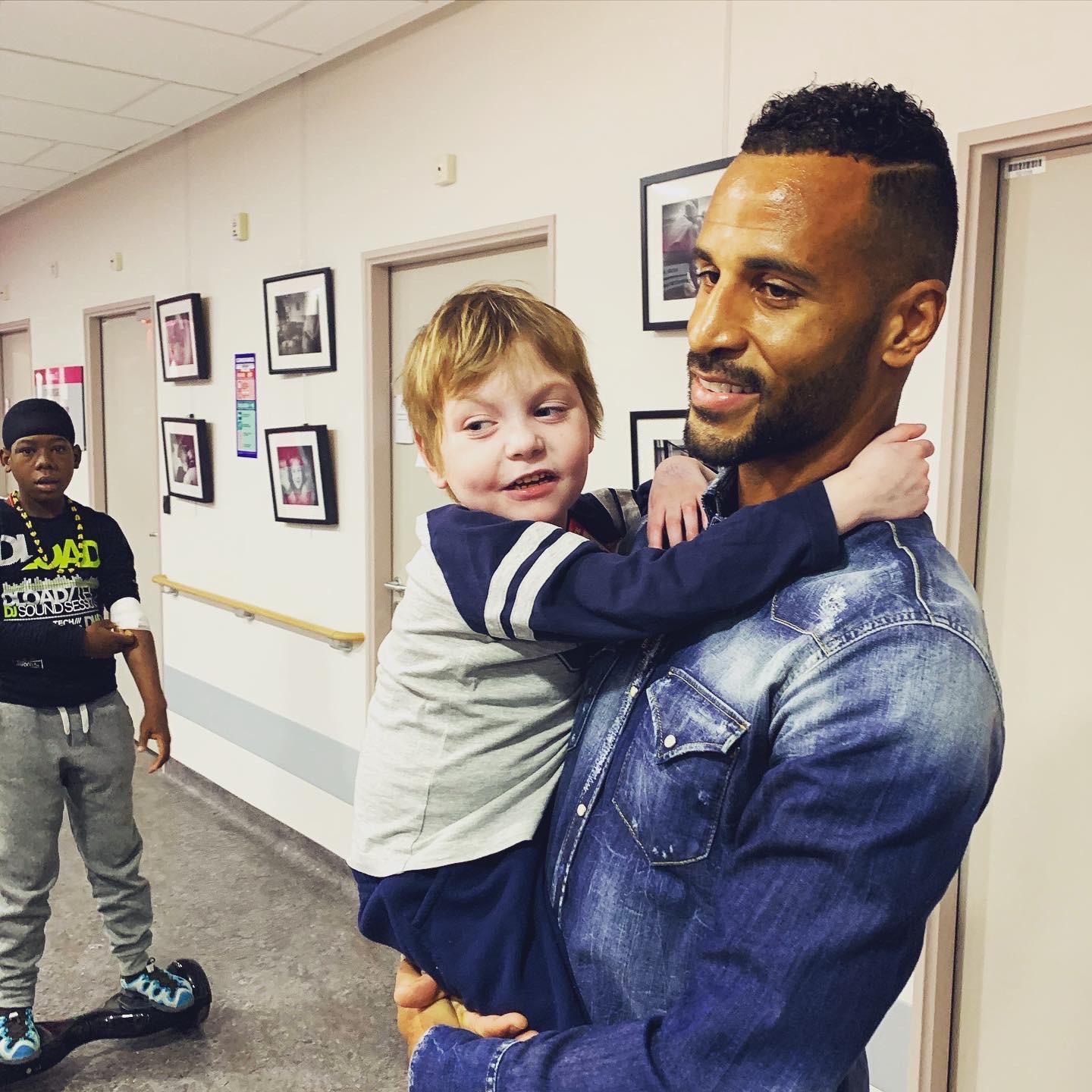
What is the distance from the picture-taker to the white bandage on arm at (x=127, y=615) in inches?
103

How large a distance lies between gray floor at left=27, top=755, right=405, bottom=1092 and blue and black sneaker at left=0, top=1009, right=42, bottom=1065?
118mm

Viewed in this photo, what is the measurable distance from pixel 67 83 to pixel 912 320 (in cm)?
377

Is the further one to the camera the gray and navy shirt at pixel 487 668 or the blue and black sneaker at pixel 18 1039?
the blue and black sneaker at pixel 18 1039

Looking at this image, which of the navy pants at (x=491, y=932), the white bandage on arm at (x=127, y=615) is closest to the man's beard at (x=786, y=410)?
the navy pants at (x=491, y=932)

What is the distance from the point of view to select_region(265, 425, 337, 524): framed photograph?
3.54 metres

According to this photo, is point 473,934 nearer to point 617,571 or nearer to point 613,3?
point 617,571

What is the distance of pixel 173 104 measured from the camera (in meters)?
3.79

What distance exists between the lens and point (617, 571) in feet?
2.78

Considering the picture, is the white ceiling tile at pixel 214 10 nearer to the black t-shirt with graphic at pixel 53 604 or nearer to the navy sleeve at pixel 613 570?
the black t-shirt with graphic at pixel 53 604

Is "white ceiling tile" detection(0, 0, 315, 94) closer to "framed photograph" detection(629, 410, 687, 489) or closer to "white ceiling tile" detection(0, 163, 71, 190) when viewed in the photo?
"framed photograph" detection(629, 410, 687, 489)

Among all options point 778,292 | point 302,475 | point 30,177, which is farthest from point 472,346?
point 30,177

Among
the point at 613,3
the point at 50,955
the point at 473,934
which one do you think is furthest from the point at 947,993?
the point at 50,955

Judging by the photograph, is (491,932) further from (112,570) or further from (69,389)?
(69,389)

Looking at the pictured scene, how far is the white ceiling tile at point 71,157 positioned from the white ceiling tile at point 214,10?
1.88 metres
